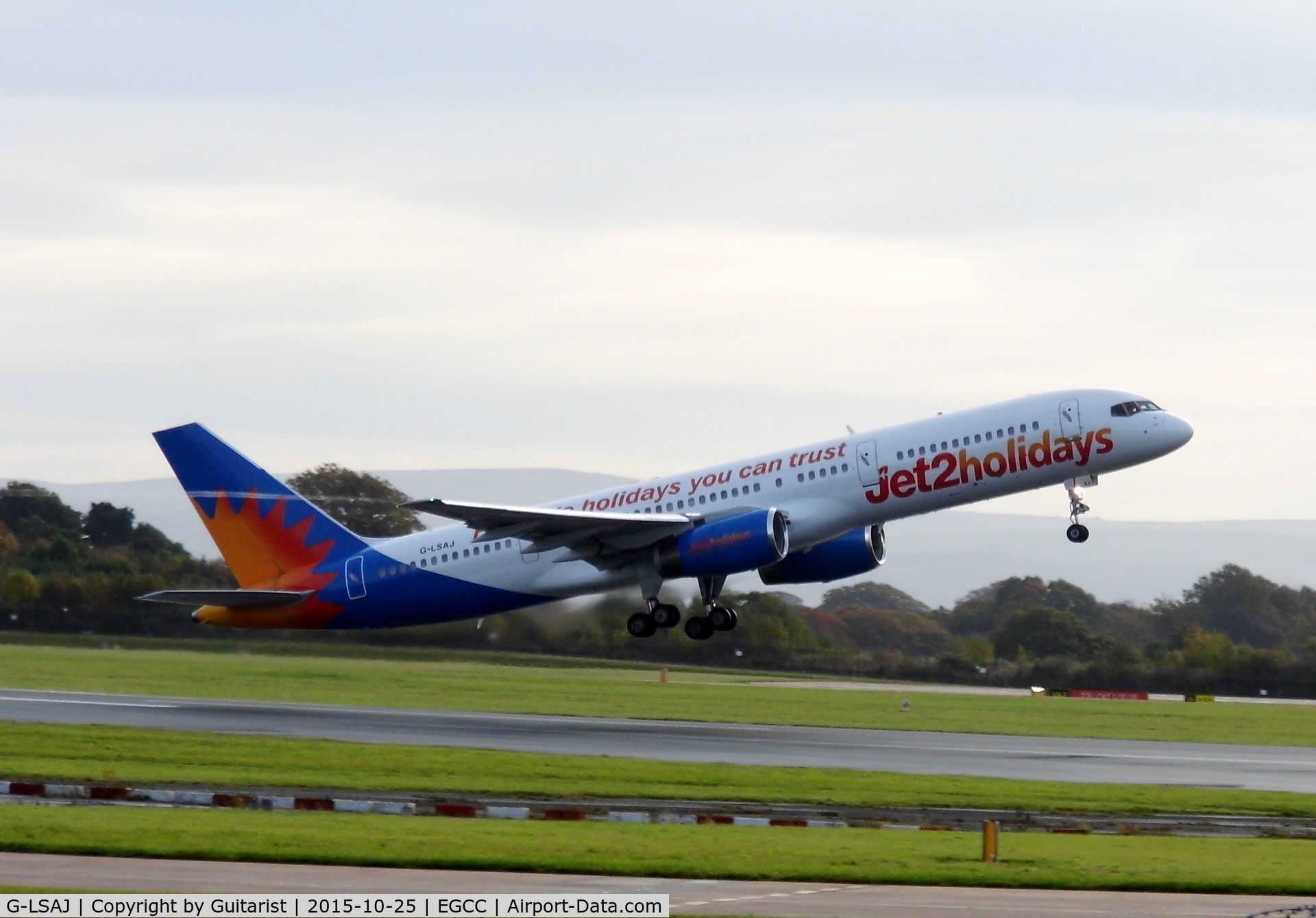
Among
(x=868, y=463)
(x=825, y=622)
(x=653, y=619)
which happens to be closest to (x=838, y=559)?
(x=868, y=463)

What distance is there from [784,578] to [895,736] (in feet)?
19.0

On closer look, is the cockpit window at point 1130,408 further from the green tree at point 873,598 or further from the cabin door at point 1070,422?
the green tree at point 873,598

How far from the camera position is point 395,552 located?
52094mm

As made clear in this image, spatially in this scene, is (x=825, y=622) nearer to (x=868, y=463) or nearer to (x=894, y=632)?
(x=894, y=632)

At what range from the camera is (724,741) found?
47312mm

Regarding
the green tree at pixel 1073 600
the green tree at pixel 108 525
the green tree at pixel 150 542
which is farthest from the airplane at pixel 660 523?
the green tree at pixel 1073 600

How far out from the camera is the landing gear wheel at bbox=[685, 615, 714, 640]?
48938 mm

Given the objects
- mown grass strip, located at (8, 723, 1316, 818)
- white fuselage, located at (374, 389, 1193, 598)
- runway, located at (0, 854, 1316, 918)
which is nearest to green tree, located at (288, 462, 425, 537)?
white fuselage, located at (374, 389, 1193, 598)

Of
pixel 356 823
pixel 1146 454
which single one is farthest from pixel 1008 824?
pixel 1146 454

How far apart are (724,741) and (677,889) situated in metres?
23.9

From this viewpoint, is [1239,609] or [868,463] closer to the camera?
[868,463]

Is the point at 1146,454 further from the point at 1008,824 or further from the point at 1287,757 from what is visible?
the point at 1008,824

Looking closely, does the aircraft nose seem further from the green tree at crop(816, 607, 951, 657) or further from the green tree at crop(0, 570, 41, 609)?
the green tree at crop(0, 570, 41, 609)
